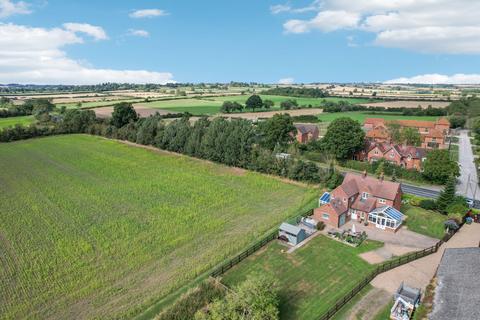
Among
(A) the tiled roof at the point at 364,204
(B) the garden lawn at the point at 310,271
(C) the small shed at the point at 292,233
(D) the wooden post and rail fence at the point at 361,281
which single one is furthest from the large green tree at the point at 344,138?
(C) the small shed at the point at 292,233

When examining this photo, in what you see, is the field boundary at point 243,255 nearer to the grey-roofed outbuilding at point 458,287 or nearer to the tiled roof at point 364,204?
the tiled roof at point 364,204

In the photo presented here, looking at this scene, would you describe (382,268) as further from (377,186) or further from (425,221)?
(425,221)

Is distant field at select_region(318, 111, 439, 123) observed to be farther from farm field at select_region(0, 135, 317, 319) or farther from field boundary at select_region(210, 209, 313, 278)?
field boundary at select_region(210, 209, 313, 278)

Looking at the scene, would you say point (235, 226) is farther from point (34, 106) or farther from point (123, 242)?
point (34, 106)

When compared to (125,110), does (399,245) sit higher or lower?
lower

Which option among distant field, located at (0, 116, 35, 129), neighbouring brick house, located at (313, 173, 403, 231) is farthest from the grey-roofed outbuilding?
distant field, located at (0, 116, 35, 129)

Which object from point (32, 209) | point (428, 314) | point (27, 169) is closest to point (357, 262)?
point (428, 314)
